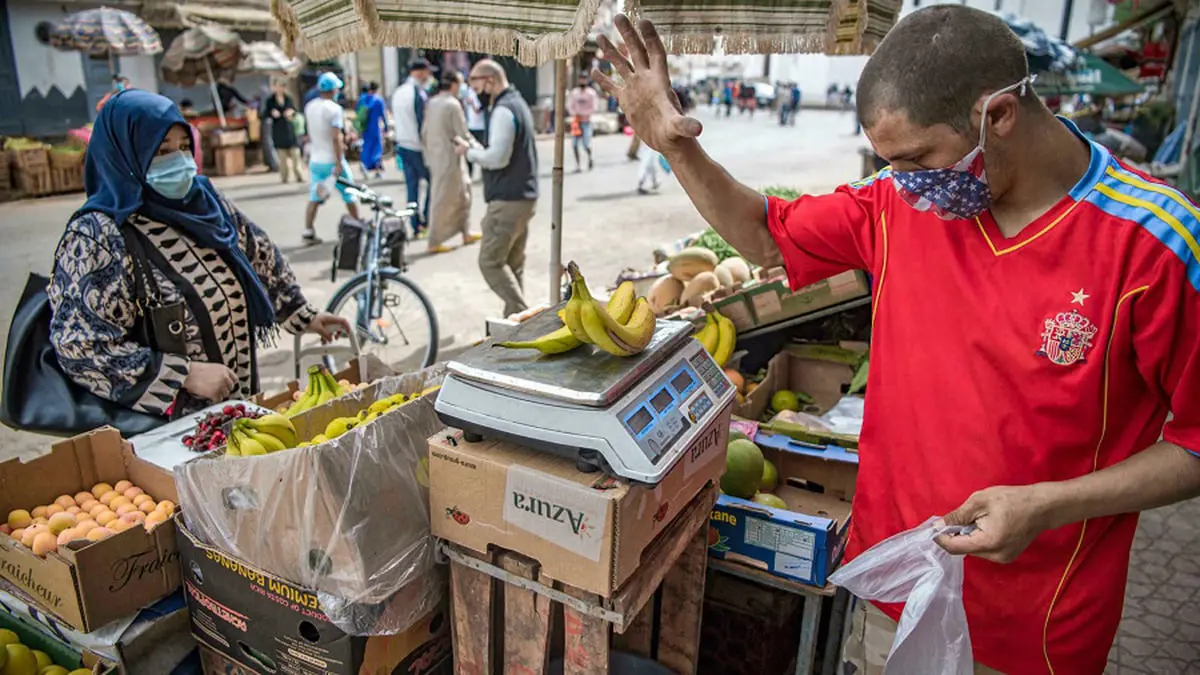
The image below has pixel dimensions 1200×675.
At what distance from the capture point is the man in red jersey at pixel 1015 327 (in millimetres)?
1454

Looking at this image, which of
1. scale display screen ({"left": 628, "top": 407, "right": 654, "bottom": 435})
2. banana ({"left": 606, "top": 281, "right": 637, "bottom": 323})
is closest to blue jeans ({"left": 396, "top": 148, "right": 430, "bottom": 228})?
banana ({"left": 606, "top": 281, "right": 637, "bottom": 323})

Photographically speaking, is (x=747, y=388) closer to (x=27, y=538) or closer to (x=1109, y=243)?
(x=1109, y=243)

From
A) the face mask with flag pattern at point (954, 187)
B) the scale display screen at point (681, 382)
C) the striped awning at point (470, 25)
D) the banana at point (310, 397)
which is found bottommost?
the banana at point (310, 397)

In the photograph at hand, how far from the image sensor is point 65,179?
40.5ft

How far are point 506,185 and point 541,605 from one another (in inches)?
191

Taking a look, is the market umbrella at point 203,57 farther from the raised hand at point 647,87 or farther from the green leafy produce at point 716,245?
the raised hand at point 647,87

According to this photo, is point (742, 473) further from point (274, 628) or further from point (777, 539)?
point (274, 628)

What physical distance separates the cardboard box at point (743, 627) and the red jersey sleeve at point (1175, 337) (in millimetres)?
1621

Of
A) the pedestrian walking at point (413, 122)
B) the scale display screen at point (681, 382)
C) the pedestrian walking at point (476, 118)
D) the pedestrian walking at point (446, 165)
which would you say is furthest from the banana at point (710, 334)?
the pedestrian walking at point (476, 118)

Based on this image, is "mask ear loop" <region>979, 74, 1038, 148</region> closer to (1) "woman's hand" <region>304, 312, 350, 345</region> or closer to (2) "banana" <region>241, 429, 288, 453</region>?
(2) "banana" <region>241, 429, 288, 453</region>

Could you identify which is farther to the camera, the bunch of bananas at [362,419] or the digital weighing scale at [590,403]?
the bunch of bananas at [362,419]

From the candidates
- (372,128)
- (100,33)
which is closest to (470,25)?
(372,128)

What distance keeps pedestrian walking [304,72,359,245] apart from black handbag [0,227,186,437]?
635 centimetres

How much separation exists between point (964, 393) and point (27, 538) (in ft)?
8.38
